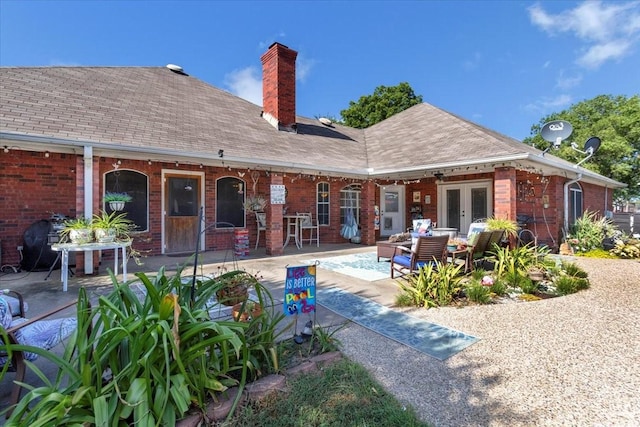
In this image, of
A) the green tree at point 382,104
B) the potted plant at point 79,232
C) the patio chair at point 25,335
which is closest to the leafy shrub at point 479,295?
the patio chair at point 25,335

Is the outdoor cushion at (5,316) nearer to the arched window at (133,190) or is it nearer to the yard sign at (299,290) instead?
the yard sign at (299,290)

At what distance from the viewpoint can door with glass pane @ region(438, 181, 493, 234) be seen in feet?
35.0

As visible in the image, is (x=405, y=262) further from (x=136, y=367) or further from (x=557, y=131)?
(x=557, y=131)

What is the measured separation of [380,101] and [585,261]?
73.9 feet

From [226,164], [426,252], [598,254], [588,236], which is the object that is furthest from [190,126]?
[588,236]

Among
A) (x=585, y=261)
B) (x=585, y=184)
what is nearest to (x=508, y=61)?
(x=585, y=184)

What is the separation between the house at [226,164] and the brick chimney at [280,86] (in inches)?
2.1

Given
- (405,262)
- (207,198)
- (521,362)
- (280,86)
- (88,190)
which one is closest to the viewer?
(521,362)

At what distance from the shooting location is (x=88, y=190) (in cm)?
594

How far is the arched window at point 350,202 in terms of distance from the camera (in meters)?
11.8

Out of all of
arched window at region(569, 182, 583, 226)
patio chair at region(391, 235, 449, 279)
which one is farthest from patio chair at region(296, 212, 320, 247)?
arched window at region(569, 182, 583, 226)

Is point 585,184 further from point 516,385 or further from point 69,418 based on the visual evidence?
point 69,418

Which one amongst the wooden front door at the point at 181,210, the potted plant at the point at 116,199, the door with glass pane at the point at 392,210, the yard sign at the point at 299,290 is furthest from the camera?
the door with glass pane at the point at 392,210

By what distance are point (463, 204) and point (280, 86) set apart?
8086mm
